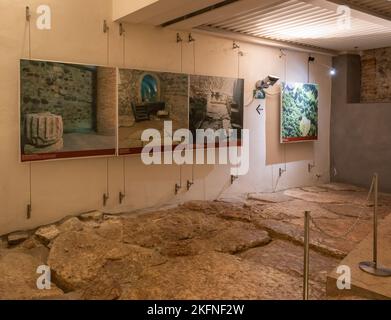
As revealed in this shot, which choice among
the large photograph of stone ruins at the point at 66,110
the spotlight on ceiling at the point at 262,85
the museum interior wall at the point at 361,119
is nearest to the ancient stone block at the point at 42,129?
the large photograph of stone ruins at the point at 66,110

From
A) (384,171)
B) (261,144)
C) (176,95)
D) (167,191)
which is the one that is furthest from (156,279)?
(384,171)

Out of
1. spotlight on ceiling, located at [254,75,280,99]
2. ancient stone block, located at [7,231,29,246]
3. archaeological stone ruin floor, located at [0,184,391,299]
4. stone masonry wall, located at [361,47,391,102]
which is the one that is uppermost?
stone masonry wall, located at [361,47,391,102]

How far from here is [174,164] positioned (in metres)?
6.45

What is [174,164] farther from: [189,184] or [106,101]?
[106,101]

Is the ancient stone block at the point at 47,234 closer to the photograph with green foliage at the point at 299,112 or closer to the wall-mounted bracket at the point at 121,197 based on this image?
the wall-mounted bracket at the point at 121,197

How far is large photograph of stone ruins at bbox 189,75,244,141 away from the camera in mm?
6436

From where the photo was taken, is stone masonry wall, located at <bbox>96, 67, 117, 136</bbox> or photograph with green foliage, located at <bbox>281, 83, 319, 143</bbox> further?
photograph with green foliage, located at <bbox>281, 83, 319, 143</bbox>

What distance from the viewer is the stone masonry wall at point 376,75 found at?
8894 millimetres

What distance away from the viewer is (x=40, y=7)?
15.9 feet

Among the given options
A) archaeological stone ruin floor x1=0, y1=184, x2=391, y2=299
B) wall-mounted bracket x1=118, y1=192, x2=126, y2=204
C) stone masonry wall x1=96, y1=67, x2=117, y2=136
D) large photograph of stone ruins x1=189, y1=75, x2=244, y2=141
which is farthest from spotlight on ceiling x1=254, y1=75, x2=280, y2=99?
wall-mounted bracket x1=118, y1=192, x2=126, y2=204

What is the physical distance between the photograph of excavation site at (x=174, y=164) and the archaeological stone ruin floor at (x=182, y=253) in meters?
0.02

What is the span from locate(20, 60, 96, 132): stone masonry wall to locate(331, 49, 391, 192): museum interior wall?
6.48 meters

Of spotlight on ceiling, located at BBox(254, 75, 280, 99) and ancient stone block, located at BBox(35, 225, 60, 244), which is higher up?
spotlight on ceiling, located at BBox(254, 75, 280, 99)

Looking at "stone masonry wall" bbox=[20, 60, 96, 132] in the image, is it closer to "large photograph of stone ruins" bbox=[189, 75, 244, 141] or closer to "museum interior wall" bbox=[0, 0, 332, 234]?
"museum interior wall" bbox=[0, 0, 332, 234]
